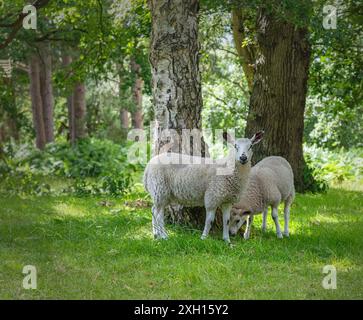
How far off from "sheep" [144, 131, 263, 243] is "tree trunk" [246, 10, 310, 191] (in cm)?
527

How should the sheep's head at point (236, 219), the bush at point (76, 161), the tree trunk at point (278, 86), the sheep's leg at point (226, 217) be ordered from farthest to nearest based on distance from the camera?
the bush at point (76, 161)
the tree trunk at point (278, 86)
the sheep's head at point (236, 219)
the sheep's leg at point (226, 217)

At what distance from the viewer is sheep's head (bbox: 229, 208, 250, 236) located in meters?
8.96

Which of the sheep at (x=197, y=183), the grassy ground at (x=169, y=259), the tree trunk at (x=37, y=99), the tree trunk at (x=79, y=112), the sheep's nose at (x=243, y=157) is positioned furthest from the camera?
the tree trunk at (x=37, y=99)

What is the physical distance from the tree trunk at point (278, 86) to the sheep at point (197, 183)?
5.27 metres

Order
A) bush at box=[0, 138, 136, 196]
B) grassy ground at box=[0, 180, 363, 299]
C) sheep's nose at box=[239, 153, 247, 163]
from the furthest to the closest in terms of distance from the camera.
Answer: bush at box=[0, 138, 136, 196], sheep's nose at box=[239, 153, 247, 163], grassy ground at box=[0, 180, 363, 299]

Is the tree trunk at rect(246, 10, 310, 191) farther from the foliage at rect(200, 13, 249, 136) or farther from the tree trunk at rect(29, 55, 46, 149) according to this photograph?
the tree trunk at rect(29, 55, 46, 149)

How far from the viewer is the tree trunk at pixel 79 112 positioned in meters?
20.6

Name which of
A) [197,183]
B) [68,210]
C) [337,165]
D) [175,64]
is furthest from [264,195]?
[337,165]

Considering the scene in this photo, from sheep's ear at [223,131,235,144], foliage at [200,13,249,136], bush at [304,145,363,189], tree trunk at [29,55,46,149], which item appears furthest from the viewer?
foliage at [200,13,249,136]

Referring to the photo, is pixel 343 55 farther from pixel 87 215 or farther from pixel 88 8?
pixel 87 215

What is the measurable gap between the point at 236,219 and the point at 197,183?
0.92m

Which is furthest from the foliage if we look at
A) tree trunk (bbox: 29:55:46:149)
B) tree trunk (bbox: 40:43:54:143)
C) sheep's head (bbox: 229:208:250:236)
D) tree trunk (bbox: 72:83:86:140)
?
sheep's head (bbox: 229:208:250:236)

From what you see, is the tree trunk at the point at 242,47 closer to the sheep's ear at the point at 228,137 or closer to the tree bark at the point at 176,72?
the tree bark at the point at 176,72

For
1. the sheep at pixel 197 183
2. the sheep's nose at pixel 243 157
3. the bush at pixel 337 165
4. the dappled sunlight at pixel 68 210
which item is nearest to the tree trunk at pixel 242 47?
the bush at pixel 337 165
